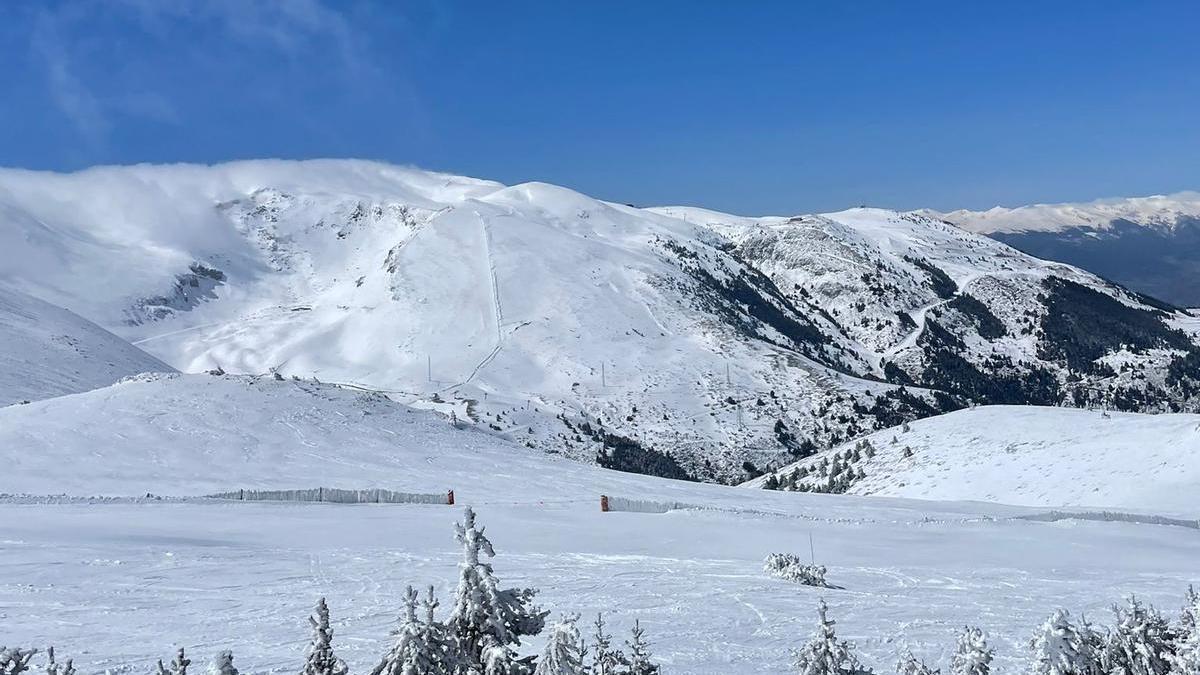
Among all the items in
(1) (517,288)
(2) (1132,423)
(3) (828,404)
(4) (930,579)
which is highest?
(1) (517,288)

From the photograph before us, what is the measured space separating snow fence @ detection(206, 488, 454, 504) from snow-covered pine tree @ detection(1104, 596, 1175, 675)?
105ft

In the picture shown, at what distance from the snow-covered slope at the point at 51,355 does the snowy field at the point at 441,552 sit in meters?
26.5

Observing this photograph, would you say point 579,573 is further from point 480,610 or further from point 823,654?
point 480,610

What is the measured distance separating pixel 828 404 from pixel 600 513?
9081 cm

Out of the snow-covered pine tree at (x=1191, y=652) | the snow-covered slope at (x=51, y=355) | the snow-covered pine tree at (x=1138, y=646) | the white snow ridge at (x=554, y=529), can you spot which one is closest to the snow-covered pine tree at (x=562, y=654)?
the white snow ridge at (x=554, y=529)

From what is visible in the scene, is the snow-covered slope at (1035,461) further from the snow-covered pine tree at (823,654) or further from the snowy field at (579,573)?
the snow-covered pine tree at (823,654)

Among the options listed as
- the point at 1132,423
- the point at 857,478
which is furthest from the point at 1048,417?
the point at 857,478

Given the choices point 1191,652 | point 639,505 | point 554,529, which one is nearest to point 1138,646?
point 1191,652

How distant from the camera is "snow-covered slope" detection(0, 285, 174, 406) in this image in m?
77.6

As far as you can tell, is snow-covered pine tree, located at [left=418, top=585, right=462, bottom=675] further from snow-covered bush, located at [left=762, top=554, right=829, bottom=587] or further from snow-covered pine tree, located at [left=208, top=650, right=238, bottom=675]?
snow-covered bush, located at [left=762, top=554, right=829, bottom=587]

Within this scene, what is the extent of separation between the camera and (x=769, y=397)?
127 meters

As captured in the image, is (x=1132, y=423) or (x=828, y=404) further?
(x=828, y=404)

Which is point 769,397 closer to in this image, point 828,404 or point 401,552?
point 828,404

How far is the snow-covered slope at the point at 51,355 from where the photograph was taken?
3056 inches
